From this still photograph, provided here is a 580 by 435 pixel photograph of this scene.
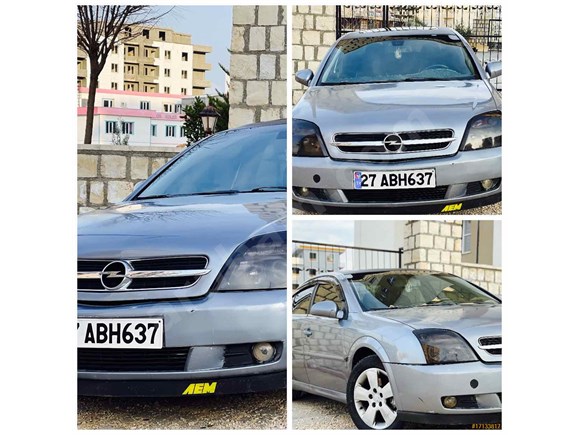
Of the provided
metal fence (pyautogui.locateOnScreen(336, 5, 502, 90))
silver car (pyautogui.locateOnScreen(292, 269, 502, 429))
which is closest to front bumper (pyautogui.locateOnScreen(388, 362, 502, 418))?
silver car (pyautogui.locateOnScreen(292, 269, 502, 429))

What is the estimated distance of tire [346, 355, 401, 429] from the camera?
4.84 meters

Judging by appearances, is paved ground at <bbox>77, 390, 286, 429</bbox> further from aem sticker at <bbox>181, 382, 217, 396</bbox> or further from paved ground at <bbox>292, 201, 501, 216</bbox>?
paved ground at <bbox>292, 201, 501, 216</bbox>

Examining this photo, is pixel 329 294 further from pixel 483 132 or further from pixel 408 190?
pixel 483 132

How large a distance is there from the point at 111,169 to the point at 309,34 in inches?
55.8

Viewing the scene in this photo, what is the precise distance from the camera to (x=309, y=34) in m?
5.27

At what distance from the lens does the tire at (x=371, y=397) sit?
484 cm

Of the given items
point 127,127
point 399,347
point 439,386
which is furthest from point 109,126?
point 439,386

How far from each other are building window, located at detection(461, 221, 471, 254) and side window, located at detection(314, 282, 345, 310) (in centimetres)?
75

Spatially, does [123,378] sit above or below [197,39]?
below
